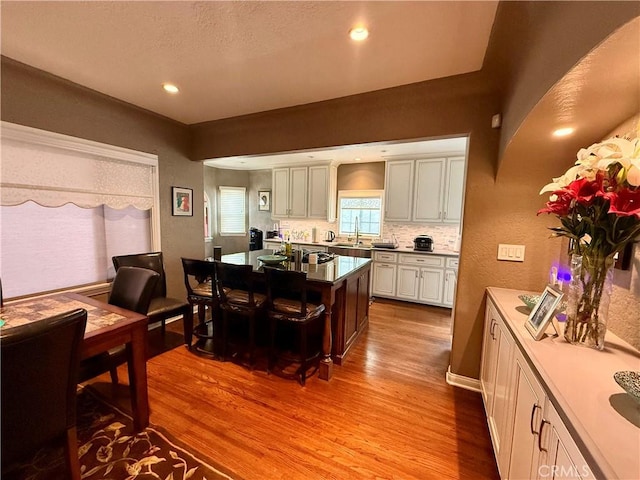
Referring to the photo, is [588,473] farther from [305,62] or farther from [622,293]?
[305,62]

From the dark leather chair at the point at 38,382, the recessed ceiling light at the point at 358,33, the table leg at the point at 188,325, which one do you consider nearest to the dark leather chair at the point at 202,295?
the table leg at the point at 188,325

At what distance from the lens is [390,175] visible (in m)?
4.83

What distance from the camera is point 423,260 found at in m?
4.38

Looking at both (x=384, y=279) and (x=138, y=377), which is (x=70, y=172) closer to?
(x=138, y=377)

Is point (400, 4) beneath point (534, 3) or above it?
above

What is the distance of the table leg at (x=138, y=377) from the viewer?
1739 millimetres

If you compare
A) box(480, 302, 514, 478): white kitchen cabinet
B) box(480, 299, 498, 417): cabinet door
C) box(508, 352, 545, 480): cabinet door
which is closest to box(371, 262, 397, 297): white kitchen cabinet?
box(480, 299, 498, 417): cabinet door

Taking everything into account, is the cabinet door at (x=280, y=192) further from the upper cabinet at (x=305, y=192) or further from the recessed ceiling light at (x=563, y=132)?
the recessed ceiling light at (x=563, y=132)

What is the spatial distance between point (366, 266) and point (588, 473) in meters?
2.50

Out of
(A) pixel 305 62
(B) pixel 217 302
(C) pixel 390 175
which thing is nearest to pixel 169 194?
(B) pixel 217 302

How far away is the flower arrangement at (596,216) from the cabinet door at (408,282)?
326 cm

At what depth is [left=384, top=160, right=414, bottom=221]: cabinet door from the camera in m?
4.69

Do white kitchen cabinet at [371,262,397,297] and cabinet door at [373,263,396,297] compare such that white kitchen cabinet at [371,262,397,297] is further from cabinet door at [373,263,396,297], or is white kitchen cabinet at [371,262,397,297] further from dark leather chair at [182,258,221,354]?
dark leather chair at [182,258,221,354]

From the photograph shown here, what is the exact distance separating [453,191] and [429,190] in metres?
0.37
